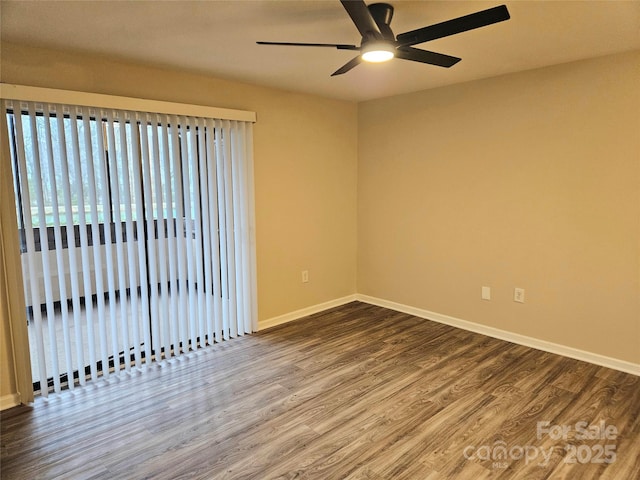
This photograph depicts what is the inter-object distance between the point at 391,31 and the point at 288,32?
26.8 inches

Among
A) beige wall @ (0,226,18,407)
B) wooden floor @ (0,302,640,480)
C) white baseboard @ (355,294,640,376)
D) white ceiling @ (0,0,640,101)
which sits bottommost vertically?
wooden floor @ (0,302,640,480)

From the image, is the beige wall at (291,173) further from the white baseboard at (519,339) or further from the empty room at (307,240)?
the white baseboard at (519,339)

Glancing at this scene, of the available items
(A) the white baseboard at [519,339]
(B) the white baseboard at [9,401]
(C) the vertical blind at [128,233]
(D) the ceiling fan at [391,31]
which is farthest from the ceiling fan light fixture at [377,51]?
(B) the white baseboard at [9,401]

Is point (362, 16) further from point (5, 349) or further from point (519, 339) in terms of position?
point (519, 339)

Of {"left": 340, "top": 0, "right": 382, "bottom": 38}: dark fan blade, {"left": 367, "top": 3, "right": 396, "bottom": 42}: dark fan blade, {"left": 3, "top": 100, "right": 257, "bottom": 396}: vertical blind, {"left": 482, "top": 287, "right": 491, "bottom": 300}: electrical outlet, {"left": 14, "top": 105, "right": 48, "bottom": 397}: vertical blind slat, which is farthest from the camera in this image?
{"left": 482, "top": 287, "right": 491, "bottom": 300}: electrical outlet

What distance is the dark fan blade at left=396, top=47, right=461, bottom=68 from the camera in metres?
2.19

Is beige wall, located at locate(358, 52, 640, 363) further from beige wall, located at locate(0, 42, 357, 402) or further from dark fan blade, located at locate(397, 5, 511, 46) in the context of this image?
dark fan blade, located at locate(397, 5, 511, 46)

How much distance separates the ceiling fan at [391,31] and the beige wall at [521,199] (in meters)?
→ 1.45

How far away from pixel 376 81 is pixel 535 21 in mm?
1515

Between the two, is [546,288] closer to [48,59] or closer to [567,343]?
[567,343]

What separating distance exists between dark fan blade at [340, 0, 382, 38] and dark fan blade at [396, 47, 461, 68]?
0.27 m

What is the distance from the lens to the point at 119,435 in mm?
2393

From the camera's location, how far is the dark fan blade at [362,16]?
1652 mm

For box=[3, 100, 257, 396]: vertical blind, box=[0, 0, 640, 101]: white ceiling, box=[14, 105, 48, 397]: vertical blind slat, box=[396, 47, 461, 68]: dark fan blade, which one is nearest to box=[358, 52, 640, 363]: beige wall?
box=[0, 0, 640, 101]: white ceiling
